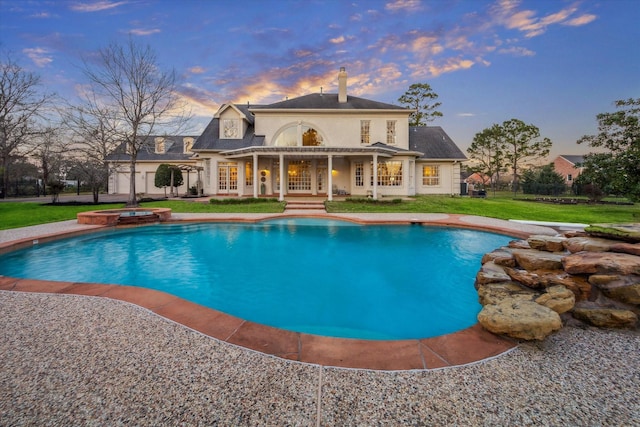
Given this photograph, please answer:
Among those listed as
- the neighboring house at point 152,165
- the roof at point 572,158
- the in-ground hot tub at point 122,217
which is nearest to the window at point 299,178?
the neighboring house at point 152,165

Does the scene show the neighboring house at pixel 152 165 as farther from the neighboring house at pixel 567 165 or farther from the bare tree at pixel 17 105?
the neighboring house at pixel 567 165

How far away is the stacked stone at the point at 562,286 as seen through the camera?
266cm

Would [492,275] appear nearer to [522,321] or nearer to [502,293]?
[502,293]

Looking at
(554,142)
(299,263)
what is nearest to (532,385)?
(299,263)

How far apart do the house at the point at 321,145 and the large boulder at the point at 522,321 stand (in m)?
16.8

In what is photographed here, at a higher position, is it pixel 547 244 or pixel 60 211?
pixel 60 211

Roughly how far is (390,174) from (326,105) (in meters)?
7.15

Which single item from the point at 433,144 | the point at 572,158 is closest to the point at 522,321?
the point at 433,144

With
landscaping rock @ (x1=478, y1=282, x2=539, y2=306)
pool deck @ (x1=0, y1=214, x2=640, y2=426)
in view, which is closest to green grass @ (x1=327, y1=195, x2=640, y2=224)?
landscaping rock @ (x1=478, y1=282, x2=539, y2=306)

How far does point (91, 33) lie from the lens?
1491 centimetres

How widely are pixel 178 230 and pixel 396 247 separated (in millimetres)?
8071

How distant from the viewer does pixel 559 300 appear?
309cm

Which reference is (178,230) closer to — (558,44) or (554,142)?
(558,44)

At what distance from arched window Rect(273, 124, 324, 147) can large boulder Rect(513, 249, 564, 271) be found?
17.1 m
